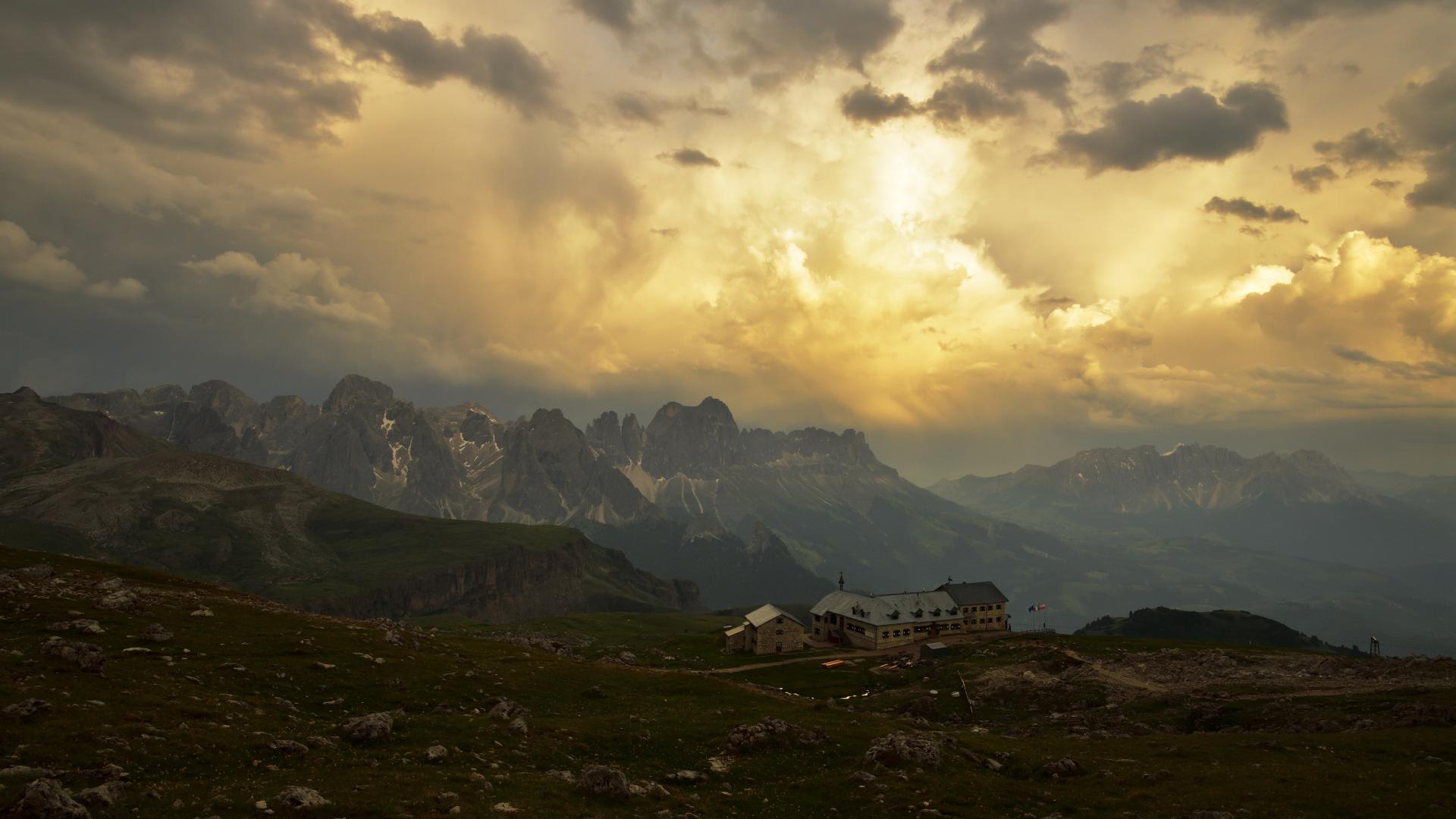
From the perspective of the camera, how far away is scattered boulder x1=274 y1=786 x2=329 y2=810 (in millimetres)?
28031

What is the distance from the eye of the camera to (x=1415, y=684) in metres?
77.5

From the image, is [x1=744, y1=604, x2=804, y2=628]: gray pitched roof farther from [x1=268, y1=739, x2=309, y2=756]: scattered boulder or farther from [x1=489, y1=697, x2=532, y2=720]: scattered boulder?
[x1=268, y1=739, x2=309, y2=756]: scattered boulder

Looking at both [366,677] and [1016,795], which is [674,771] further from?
[366,677]

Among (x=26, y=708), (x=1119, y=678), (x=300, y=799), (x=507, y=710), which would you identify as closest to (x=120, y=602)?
(x=26, y=708)

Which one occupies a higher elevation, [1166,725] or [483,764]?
[483,764]

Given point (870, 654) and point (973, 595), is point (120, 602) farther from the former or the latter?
point (973, 595)

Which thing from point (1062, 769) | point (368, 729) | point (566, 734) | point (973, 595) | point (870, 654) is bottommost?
point (870, 654)

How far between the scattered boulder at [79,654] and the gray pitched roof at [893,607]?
379 ft

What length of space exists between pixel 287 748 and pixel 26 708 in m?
11.0

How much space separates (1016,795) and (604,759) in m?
24.3

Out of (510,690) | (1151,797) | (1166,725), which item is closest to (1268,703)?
(1166,725)

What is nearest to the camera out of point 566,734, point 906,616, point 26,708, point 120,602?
point 26,708

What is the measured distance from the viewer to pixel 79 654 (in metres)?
43.2

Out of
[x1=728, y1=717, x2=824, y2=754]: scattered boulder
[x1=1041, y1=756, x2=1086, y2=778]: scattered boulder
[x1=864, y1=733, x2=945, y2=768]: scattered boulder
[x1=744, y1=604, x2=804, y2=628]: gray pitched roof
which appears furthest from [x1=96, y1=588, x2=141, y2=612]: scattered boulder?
[x1=744, y1=604, x2=804, y2=628]: gray pitched roof
